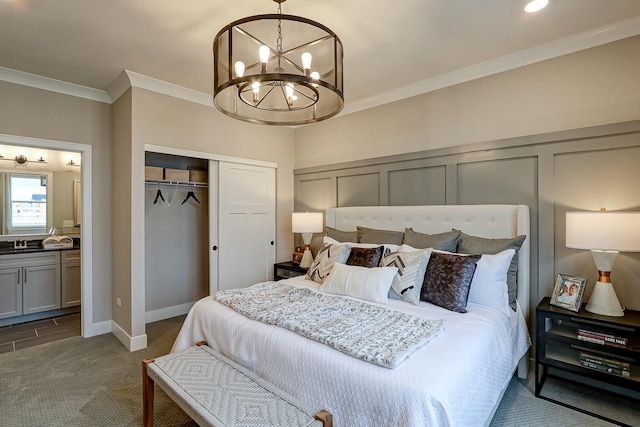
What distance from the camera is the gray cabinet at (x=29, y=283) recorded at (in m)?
3.75

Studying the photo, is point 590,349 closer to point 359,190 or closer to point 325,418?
point 325,418

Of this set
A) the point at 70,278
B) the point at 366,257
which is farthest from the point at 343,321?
the point at 70,278

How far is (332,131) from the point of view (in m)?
4.16

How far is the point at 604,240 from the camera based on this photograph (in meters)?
2.02

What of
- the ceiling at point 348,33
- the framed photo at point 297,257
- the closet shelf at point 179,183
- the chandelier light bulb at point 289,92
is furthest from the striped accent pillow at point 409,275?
the closet shelf at point 179,183

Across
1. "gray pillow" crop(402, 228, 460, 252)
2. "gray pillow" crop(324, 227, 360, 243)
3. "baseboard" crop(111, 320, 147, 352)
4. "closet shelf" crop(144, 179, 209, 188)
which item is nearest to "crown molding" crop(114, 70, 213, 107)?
"closet shelf" crop(144, 179, 209, 188)

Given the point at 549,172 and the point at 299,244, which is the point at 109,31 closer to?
the point at 299,244

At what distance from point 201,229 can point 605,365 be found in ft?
14.1

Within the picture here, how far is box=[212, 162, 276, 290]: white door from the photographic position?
3840 mm

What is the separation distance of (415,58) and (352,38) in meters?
0.67

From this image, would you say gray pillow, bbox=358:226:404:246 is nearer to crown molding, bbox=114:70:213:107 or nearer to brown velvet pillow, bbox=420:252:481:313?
brown velvet pillow, bbox=420:252:481:313

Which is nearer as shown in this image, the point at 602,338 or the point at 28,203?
the point at 602,338

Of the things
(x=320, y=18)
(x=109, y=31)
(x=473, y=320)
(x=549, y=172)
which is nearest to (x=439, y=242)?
(x=473, y=320)

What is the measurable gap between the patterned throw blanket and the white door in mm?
1413
